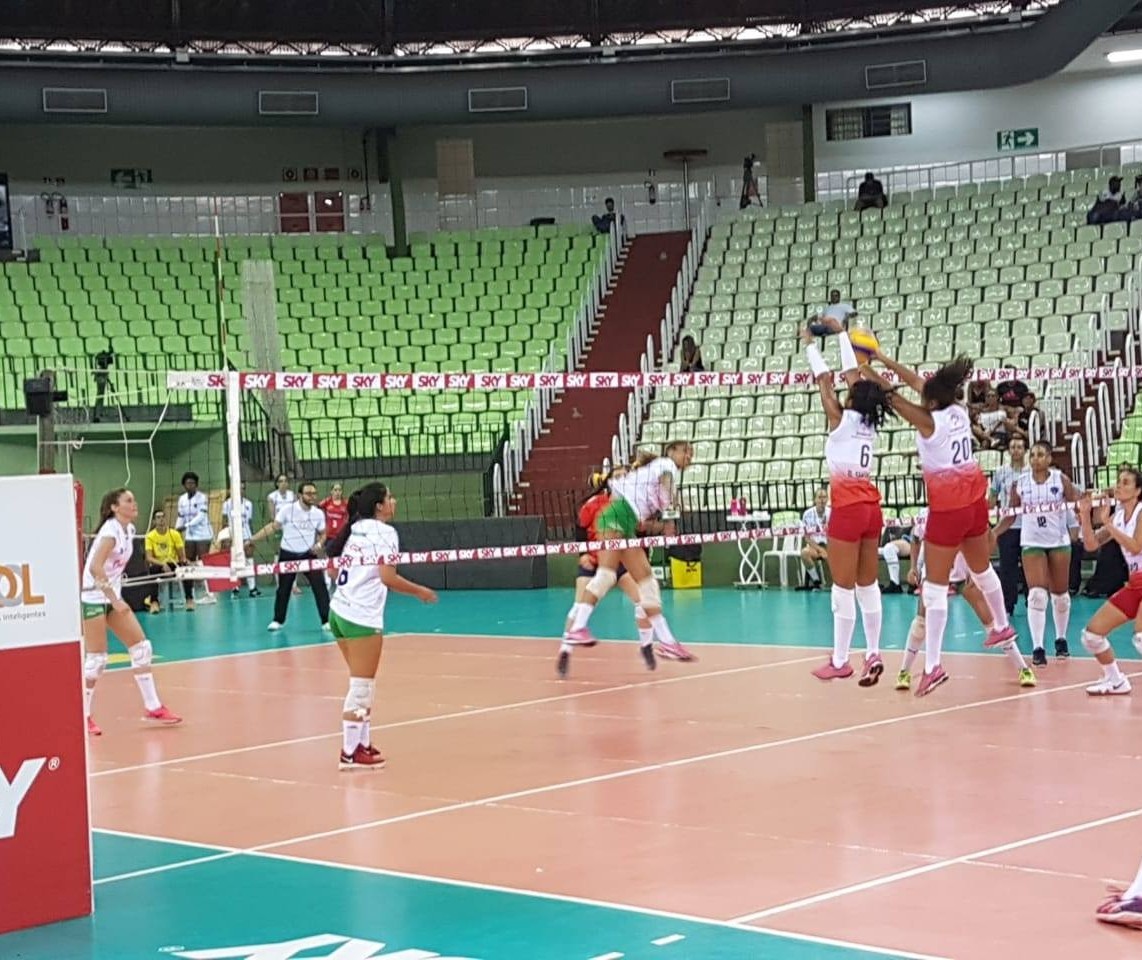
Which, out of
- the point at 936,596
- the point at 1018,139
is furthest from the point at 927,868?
the point at 1018,139

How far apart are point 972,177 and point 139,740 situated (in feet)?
80.0

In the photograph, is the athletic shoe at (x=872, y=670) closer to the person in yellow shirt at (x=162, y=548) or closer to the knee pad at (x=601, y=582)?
the knee pad at (x=601, y=582)

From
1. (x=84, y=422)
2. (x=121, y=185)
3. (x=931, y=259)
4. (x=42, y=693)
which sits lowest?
(x=42, y=693)

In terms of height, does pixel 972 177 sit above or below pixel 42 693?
above

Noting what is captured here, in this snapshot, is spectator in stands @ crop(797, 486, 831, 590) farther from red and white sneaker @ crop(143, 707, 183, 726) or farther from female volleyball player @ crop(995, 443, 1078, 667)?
red and white sneaker @ crop(143, 707, 183, 726)

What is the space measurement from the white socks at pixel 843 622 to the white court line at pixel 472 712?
7.71ft

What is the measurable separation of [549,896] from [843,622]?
16.4 feet

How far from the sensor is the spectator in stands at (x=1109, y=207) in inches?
→ 1085

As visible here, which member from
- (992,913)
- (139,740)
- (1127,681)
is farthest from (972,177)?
(992,913)

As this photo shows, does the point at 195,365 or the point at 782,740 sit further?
the point at 195,365

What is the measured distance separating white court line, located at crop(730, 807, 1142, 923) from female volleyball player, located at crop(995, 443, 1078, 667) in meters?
5.29

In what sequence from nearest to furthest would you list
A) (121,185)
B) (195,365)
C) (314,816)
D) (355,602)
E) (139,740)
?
(314,816) < (355,602) < (139,740) < (195,365) < (121,185)

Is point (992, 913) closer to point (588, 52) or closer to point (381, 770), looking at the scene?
point (381, 770)

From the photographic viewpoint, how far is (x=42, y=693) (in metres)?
7.44
